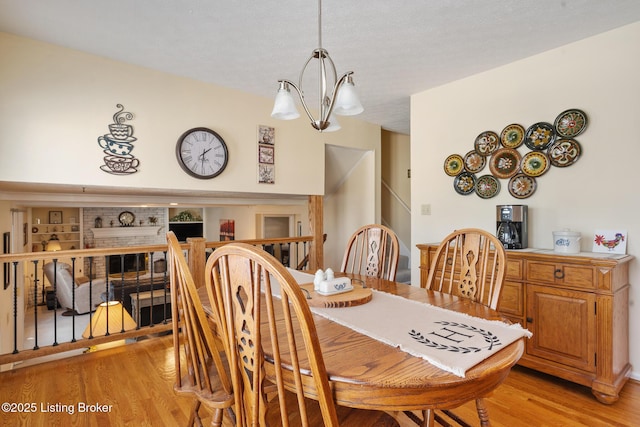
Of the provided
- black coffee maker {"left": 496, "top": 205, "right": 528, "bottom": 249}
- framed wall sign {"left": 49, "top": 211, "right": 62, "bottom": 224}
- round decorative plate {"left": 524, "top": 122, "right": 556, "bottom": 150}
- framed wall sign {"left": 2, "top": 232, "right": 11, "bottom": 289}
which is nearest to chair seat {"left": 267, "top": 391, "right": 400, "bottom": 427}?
black coffee maker {"left": 496, "top": 205, "right": 528, "bottom": 249}

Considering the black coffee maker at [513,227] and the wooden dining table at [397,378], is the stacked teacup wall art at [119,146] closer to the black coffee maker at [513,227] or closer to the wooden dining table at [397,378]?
the wooden dining table at [397,378]

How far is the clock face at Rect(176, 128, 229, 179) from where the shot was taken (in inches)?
119

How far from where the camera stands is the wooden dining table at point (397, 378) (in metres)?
0.77

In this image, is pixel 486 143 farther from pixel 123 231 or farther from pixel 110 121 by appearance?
pixel 123 231

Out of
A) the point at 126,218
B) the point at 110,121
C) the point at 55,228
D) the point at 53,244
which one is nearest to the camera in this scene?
the point at 110,121

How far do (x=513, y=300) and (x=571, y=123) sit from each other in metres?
1.35

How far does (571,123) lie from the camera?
95.3 inches

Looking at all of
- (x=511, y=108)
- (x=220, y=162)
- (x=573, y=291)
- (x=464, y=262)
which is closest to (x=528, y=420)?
(x=573, y=291)

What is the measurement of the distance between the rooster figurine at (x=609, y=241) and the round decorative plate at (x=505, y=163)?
75cm

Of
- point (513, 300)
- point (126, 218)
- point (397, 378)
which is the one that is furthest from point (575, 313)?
point (126, 218)

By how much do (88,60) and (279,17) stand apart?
1617mm

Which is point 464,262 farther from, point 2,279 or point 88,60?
point 2,279

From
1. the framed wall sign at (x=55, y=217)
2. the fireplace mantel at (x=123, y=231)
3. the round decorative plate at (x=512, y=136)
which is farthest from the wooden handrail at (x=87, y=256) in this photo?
the framed wall sign at (x=55, y=217)

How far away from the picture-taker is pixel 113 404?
193 centimetres
